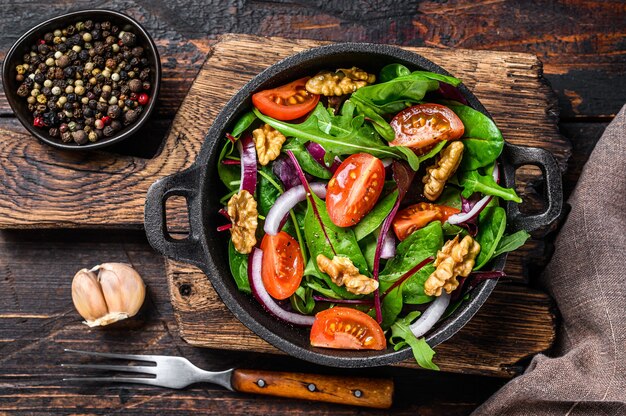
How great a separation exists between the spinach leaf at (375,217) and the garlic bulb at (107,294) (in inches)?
33.9

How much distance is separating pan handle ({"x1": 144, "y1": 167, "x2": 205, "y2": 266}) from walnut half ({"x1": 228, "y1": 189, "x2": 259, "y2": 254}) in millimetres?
119

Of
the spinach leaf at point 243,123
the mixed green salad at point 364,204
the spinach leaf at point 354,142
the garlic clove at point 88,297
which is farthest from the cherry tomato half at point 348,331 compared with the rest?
the garlic clove at point 88,297

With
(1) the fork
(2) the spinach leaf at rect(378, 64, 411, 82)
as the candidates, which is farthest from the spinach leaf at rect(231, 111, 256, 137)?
(1) the fork

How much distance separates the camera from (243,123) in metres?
1.99

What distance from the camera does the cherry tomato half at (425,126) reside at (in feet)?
6.28

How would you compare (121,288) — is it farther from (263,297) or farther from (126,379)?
(263,297)

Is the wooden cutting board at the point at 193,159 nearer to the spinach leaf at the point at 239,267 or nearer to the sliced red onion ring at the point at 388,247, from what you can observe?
the spinach leaf at the point at 239,267

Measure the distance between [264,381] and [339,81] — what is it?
1049 mm

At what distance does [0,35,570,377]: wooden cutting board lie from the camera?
7.49 ft

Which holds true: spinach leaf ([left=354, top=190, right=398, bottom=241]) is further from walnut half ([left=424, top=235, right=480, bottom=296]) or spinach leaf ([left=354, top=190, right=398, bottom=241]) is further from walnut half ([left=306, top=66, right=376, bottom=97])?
walnut half ([left=306, top=66, right=376, bottom=97])

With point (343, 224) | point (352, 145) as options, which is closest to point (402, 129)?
point (352, 145)

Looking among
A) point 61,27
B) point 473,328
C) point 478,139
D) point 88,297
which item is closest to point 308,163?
point 478,139

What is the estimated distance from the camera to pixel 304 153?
78.0 inches

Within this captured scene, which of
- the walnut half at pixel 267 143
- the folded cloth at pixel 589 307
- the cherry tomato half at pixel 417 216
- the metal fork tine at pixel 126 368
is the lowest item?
the metal fork tine at pixel 126 368
